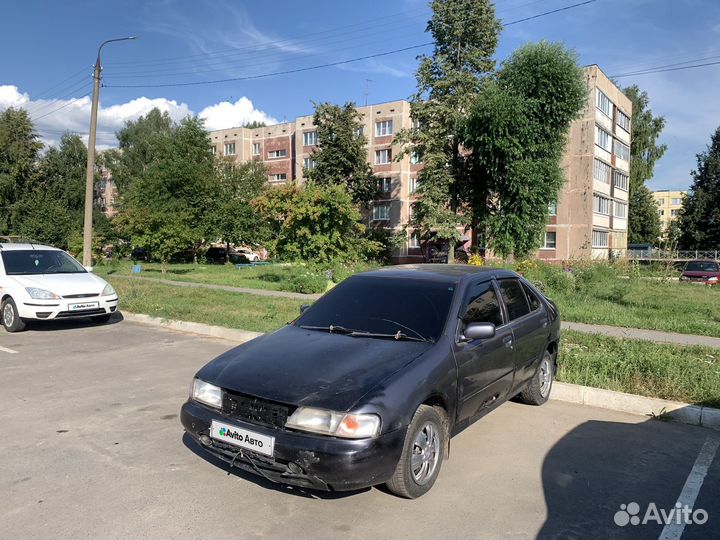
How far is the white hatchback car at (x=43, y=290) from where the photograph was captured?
32.5ft

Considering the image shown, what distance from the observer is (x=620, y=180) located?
51250 mm

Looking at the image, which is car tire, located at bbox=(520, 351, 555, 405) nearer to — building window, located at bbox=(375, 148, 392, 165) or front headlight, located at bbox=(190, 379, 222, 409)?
front headlight, located at bbox=(190, 379, 222, 409)

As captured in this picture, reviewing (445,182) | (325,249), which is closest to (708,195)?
(445,182)

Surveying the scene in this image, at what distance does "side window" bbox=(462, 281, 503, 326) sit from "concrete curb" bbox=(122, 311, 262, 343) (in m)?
5.16

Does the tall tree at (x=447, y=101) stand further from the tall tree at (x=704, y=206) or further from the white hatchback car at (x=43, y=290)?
the tall tree at (x=704, y=206)

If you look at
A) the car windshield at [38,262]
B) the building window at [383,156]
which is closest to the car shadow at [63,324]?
the car windshield at [38,262]

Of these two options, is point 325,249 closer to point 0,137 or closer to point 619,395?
point 619,395

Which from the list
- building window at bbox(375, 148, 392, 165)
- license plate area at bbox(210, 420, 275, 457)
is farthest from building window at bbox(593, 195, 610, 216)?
license plate area at bbox(210, 420, 275, 457)

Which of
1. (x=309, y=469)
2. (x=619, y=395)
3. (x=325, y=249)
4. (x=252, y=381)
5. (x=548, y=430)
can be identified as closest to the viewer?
(x=309, y=469)

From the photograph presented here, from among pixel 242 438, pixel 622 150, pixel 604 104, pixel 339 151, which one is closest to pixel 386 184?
pixel 339 151

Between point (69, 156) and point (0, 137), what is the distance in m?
10.4

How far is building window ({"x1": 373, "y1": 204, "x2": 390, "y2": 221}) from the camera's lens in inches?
2238

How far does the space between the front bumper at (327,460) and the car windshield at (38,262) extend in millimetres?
9424

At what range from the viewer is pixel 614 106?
159ft
